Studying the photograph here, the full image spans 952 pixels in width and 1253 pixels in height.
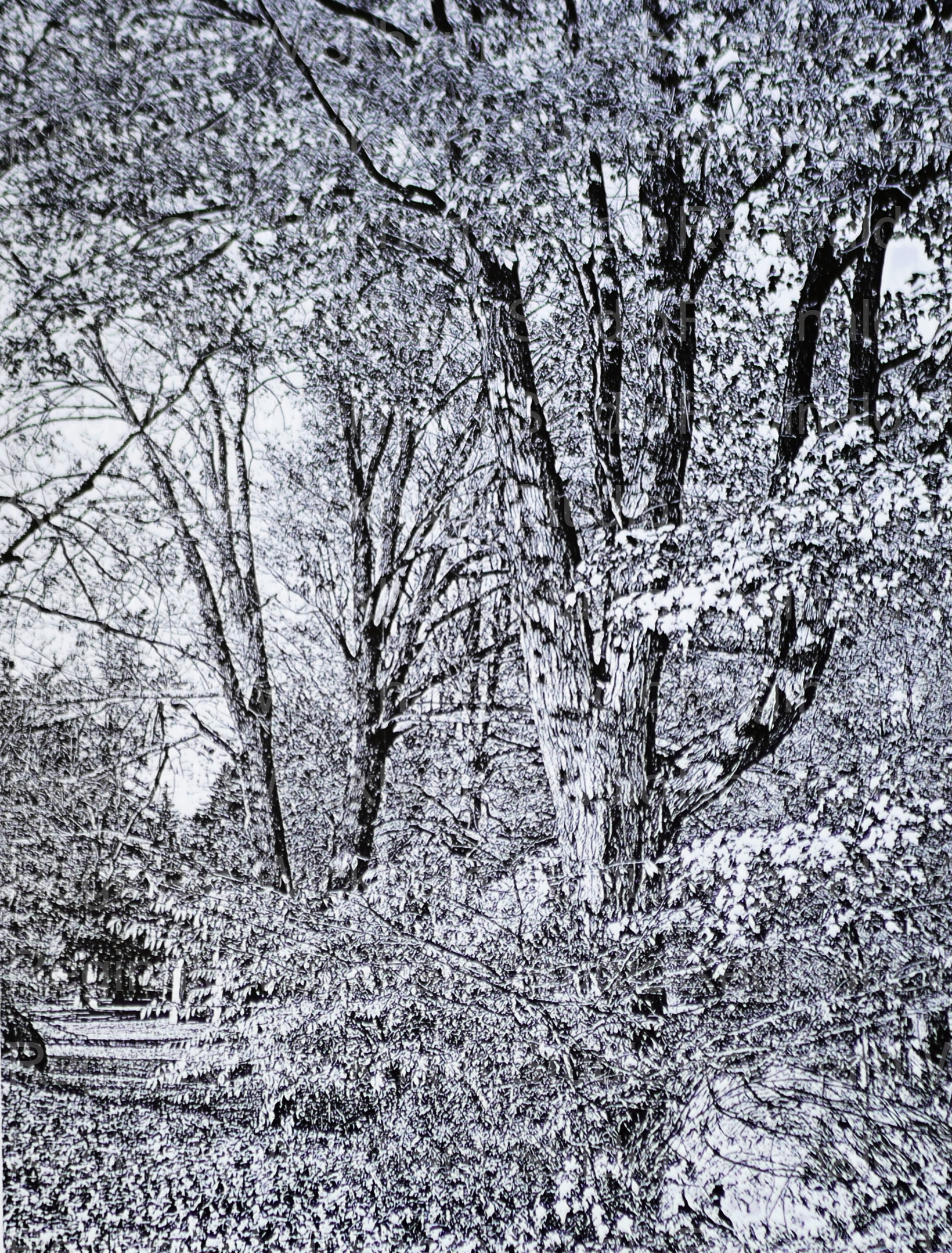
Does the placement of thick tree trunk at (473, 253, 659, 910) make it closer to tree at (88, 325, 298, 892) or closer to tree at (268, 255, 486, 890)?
tree at (268, 255, 486, 890)

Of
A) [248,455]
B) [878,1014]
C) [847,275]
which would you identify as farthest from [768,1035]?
[248,455]

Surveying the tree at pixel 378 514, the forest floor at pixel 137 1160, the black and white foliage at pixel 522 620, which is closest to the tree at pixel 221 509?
the black and white foliage at pixel 522 620

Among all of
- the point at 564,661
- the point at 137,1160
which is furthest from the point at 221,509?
the point at 137,1160

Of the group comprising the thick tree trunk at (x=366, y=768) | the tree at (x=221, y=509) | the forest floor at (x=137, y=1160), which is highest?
the tree at (x=221, y=509)

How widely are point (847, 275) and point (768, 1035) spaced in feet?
7.20

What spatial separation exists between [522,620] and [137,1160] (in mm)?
1917

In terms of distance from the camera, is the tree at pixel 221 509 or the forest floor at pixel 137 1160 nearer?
the forest floor at pixel 137 1160

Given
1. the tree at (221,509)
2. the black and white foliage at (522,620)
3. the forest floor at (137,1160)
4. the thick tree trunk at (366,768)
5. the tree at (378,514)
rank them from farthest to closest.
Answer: the thick tree trunk at (366,768)
the tree at (378,514)
the tree at (221,509)
the forest floor at (137,1160)
the black and white foliage at (522,620)

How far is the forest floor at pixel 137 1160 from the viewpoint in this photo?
2.43 meters

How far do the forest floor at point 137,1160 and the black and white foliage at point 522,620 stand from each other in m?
0.01

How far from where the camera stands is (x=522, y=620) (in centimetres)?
278

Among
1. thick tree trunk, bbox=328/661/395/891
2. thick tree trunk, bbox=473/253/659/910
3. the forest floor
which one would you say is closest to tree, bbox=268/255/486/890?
thick tree trunk, bbox=328/661/395/891

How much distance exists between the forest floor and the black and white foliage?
0.05ft

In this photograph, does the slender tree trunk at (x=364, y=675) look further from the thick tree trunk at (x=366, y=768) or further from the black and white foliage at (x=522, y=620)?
the black and white foliage at (x=522, y=620)
